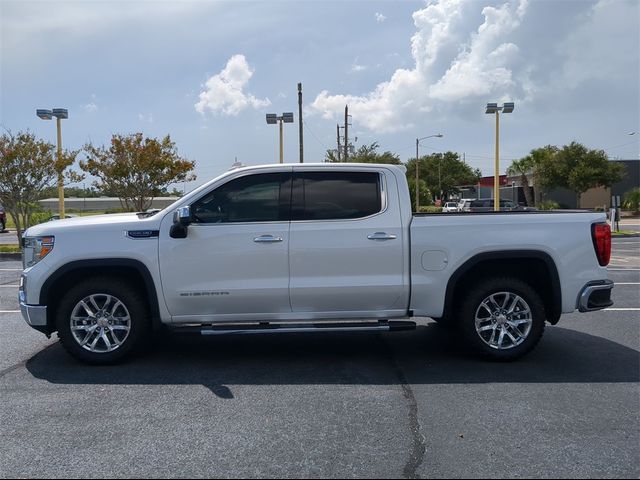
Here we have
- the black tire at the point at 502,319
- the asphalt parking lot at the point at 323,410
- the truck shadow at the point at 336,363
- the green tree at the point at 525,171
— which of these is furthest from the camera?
the green tree at the point at 525,171

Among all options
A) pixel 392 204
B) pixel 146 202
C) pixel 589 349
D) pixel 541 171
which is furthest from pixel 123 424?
pixel 541 171

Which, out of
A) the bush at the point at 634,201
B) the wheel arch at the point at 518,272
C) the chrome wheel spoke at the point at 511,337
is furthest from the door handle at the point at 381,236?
the bush at the point at 634,201

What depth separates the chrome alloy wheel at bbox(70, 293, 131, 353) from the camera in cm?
592

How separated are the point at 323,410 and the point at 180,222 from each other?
2201 mm

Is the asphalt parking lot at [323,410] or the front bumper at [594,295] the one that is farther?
the front bumper at [594,295]

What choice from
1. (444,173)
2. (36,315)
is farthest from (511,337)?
(444,173)

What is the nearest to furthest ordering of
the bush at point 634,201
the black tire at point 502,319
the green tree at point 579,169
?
the black tire at point 502,319 → the green tree at point 579,169 → the bush at point 634,201

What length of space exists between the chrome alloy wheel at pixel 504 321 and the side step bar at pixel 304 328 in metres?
0.73

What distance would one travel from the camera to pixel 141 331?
19.5 feet

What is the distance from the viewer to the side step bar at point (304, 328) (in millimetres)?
5816

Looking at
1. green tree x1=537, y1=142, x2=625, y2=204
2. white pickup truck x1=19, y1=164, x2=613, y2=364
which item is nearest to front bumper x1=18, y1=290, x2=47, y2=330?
white pickup truck x1=19, y1=164, x2=613, y2=364

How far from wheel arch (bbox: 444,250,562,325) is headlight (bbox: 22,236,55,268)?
3.83m

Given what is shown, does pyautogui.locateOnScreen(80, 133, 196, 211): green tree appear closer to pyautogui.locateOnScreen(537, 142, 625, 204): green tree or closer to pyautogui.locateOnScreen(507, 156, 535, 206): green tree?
pyautogui.locateOnScreen(537, 142, 625, 204): green tree

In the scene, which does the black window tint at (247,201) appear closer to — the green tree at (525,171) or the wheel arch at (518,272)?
the wheel arch at (518,272)
